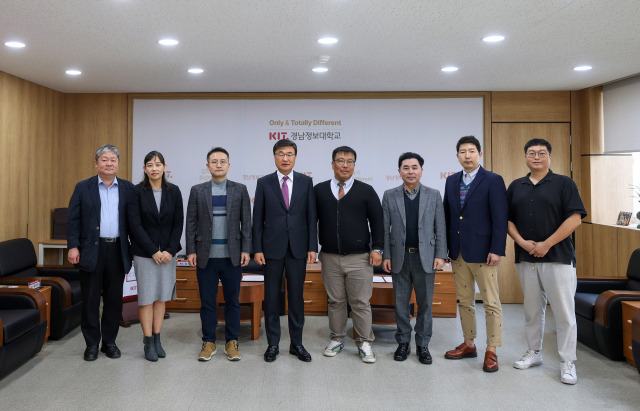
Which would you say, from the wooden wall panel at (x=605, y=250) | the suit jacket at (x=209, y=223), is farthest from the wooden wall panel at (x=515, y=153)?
the suit jacket at (x=209, y=223)

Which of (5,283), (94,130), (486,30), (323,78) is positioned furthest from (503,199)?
(94,130)

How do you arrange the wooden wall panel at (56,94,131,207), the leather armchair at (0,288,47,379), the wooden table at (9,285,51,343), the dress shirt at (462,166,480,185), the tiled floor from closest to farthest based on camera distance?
the tiled floor → the leather armchair at (0,288,47,379) → the dress shirt at (462,166,480,185) → the wooden table at (9,285,51,343) → the wooden wall panel at (56,94,131,207)

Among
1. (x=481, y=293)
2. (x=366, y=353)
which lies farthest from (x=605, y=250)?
(x=366, y=353)

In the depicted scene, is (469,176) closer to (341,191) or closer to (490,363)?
(341,191)

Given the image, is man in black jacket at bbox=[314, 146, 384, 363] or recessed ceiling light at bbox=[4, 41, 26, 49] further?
recessed ceiling light at bbox=[4, 41, 26, 49]

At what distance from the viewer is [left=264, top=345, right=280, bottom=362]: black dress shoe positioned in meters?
3.91

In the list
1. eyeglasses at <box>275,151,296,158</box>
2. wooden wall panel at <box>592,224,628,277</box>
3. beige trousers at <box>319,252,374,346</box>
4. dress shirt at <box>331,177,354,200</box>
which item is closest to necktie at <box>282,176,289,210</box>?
eyeglasses at <box>275,151,296,158</box>

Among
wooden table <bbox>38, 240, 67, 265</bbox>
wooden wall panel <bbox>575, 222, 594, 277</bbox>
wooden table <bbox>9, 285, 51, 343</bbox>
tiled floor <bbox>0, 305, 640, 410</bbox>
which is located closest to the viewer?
tiled floor <bbox>0, 305, 640, 410</bbox>

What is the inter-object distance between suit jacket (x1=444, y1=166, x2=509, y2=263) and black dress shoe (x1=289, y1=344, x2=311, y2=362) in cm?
151

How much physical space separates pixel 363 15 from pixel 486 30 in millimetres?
1115

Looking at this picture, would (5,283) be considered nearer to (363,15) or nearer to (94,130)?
(94,130)

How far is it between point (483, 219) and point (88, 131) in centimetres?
542

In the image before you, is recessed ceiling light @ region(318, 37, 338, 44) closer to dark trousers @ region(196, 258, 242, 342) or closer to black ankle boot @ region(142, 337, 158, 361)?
dark trousers @ region(196, 258, 242, 342)

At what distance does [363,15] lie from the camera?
Result: 12.1 feet
